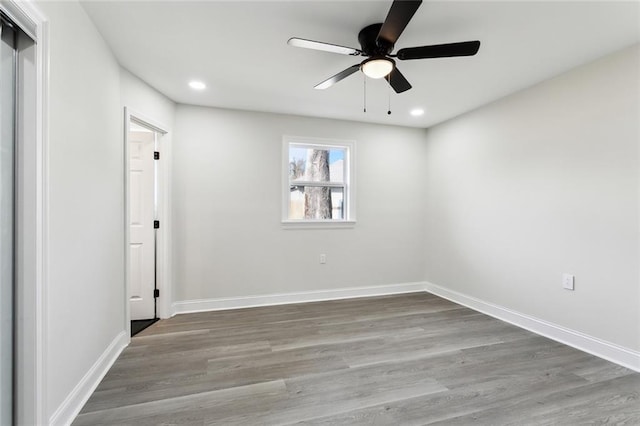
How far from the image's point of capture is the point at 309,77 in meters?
2.74

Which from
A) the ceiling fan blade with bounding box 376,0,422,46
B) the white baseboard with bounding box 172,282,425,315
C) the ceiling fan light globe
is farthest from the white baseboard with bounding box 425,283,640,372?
the ceiling fan blade with bounding box 376,0,422,46

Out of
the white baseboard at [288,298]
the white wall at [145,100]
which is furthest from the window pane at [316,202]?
the white wall at [145,100]

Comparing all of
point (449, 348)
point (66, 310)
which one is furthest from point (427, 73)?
point (66, 310)

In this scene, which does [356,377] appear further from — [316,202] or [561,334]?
[316,202]

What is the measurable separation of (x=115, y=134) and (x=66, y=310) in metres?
1.43

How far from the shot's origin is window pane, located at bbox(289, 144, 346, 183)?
3.94m

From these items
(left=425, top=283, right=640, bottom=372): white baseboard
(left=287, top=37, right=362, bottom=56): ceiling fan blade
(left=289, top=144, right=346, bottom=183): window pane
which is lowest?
(left=425, top=283, right=640, bottom=372): white baseboard

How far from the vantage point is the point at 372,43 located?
1981 mm

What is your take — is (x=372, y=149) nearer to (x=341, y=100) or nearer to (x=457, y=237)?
(x=341, y=100)

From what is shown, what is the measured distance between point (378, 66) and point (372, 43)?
Result: 191 millimetres

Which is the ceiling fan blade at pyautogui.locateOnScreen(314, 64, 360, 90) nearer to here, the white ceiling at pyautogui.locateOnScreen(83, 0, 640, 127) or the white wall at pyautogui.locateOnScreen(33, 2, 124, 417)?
the white ceiling at pyautogui.locateOnScreen(83, 0, 640, 127)

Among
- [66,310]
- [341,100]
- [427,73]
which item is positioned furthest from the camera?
[341,100]

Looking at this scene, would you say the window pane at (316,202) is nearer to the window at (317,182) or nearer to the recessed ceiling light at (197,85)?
the window at (317,182)

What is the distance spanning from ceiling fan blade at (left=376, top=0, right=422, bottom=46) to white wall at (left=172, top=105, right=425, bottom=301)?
220 centimetres
